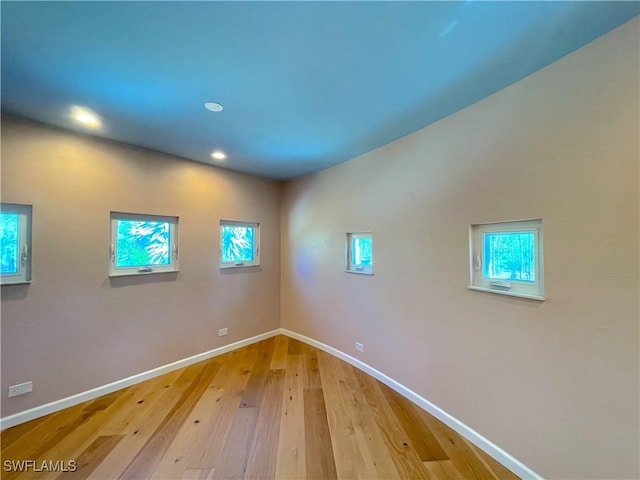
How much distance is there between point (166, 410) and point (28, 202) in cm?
208

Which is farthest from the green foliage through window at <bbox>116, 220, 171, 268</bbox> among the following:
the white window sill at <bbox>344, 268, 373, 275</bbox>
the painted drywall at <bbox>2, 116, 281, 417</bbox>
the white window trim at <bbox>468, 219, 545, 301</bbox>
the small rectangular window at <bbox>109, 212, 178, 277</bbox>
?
the white window trim at <bbox>468, 219, 545, 301</bbox>

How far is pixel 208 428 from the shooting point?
1936 millimetres

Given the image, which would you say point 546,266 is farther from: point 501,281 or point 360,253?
point 360,253

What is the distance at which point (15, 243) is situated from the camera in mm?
2008

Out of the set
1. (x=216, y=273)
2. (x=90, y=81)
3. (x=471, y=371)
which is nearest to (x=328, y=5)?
(x=90, y=81)

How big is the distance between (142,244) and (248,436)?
2.16 metres

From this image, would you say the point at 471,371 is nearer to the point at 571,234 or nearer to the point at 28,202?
the point at 571,234

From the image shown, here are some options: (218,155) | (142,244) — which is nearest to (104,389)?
(142,244)

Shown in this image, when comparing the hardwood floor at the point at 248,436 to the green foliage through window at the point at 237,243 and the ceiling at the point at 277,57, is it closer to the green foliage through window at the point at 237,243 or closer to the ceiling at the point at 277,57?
the green foliage through window at the point at 237,243

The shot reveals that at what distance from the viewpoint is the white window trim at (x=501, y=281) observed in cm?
149

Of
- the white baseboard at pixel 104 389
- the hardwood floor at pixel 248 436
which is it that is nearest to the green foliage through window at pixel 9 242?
the white baseboard at pixel 104 389

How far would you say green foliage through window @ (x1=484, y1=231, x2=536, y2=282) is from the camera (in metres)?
1.56

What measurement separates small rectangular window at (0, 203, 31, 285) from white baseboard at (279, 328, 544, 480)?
3.12 m

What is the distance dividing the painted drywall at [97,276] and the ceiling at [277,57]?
374 millimetres
